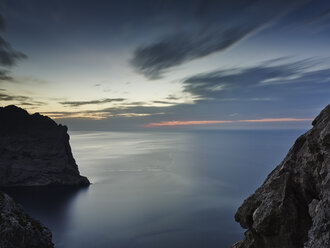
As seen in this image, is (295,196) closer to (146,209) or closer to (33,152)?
(146,209)

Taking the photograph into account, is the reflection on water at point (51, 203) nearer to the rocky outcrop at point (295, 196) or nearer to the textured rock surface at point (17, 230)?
the textured rock surface at point (17, 230)

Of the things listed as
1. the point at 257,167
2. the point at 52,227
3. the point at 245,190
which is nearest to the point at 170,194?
the point at 245,190

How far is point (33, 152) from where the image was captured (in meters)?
143

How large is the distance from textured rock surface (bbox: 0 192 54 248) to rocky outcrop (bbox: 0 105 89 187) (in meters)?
103

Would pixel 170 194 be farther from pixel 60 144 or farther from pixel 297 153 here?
pixel 297 153

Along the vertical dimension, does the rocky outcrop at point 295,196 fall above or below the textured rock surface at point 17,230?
above

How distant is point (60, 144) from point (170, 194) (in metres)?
84.7

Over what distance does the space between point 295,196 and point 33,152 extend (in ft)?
529

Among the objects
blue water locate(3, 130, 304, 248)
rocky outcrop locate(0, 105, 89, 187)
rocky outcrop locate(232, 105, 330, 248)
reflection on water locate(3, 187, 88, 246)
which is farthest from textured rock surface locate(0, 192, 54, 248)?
rocky outcrop locate(0, 105, 89, 187)

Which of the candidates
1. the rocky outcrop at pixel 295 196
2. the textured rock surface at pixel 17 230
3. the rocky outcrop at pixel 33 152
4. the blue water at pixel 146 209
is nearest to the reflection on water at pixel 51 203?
the blue water at pixel 146 209

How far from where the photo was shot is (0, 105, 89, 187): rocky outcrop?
13375cm

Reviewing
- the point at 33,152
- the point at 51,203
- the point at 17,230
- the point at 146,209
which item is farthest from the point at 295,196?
the point at 33,152

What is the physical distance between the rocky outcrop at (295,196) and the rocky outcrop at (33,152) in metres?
143

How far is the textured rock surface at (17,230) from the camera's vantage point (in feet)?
112
